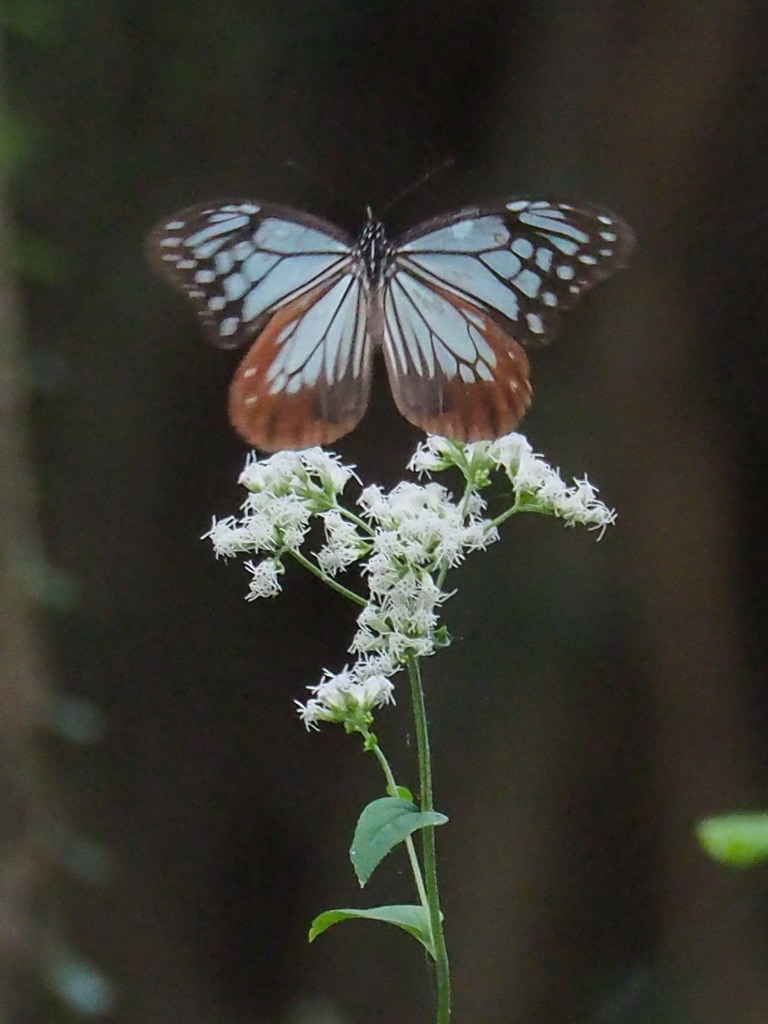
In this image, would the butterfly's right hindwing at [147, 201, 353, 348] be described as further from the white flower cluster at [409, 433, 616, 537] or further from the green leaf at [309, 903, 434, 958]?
the green leaf at [309, 903, 434, 958]

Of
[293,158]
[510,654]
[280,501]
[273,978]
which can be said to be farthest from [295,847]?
[280,501]

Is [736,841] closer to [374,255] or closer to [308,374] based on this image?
[308,374]

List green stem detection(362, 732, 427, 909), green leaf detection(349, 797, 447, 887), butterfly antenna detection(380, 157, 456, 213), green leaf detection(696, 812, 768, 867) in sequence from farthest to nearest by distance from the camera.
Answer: butterfly antenna detection(380, 157, 456, 213) → green stem detection(362, 732, 427, 909) → green leaf detection(349, 797, 447, 887) → green leaf detection(696, 812, 768, 867)

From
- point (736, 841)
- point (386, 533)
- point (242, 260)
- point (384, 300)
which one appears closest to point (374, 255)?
point (384, 300)

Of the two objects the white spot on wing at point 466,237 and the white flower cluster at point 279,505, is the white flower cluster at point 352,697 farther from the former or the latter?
the white spot on wing at point 466,237

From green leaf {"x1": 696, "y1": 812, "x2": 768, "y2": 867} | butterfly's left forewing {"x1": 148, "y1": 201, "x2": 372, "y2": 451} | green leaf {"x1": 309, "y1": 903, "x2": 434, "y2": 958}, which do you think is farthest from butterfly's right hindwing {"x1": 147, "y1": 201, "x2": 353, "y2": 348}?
green leaf {"x1": 696, "y1": 812, "x2": 768, "y2": 867}

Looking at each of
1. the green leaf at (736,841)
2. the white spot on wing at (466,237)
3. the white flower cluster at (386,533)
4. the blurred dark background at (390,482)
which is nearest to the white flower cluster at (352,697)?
the white flower cluster at (386,533)
